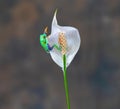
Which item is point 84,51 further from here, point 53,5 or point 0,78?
point 0,78

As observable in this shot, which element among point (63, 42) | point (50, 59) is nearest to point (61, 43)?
point (63, 42)

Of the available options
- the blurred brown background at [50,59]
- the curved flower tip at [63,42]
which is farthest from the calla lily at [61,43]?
the blurred brown background at [50,59]

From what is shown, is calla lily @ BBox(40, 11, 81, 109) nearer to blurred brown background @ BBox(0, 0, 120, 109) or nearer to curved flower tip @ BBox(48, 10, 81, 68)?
curved flower tip @ BBox(48, 10, 81, 68)

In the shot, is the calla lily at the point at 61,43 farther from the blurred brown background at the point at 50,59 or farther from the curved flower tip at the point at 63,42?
the blurred brown background at the point at 50,59

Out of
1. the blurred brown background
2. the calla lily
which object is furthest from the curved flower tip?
the blurred brown background

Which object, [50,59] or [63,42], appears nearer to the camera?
[63,42]

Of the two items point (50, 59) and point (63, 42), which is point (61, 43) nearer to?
point (63, 42)

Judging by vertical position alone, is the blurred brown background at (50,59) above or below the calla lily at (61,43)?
below
